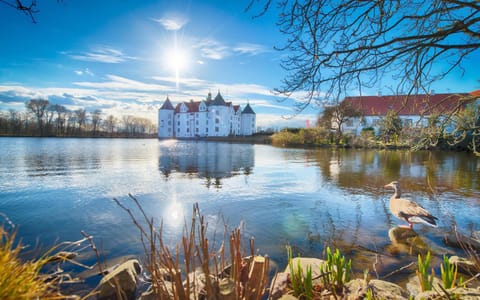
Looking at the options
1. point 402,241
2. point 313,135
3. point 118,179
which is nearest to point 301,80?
point 402,241

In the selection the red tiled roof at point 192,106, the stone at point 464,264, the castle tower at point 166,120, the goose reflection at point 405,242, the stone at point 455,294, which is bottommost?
the goose reflection at point 405,242

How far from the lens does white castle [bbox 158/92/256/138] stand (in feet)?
237

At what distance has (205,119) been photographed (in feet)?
242

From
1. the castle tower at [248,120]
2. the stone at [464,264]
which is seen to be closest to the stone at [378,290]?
the stone at [464,264]

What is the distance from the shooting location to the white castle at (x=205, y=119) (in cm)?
7231

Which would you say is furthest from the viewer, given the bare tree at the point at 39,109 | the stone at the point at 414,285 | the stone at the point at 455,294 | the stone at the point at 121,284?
the bare tree at the point at 39,109

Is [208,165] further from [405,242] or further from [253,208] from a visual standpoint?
[405,242]

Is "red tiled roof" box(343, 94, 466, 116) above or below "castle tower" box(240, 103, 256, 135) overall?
below

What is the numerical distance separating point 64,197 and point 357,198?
8891 millimetres

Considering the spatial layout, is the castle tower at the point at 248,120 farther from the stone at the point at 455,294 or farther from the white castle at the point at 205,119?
the stone at the point at 455,294

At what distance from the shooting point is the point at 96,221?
5.79 m

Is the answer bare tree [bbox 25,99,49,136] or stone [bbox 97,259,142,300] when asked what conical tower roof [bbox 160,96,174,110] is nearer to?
bare tree [bbox 25,99,49,136]

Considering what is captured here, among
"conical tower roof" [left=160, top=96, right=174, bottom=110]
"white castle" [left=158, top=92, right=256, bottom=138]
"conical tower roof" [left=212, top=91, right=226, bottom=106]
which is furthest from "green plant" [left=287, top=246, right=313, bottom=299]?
"conical tower roof" [left=160, top=96, right=174, bottom=110]

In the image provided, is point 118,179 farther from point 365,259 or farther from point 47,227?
point 365,259
